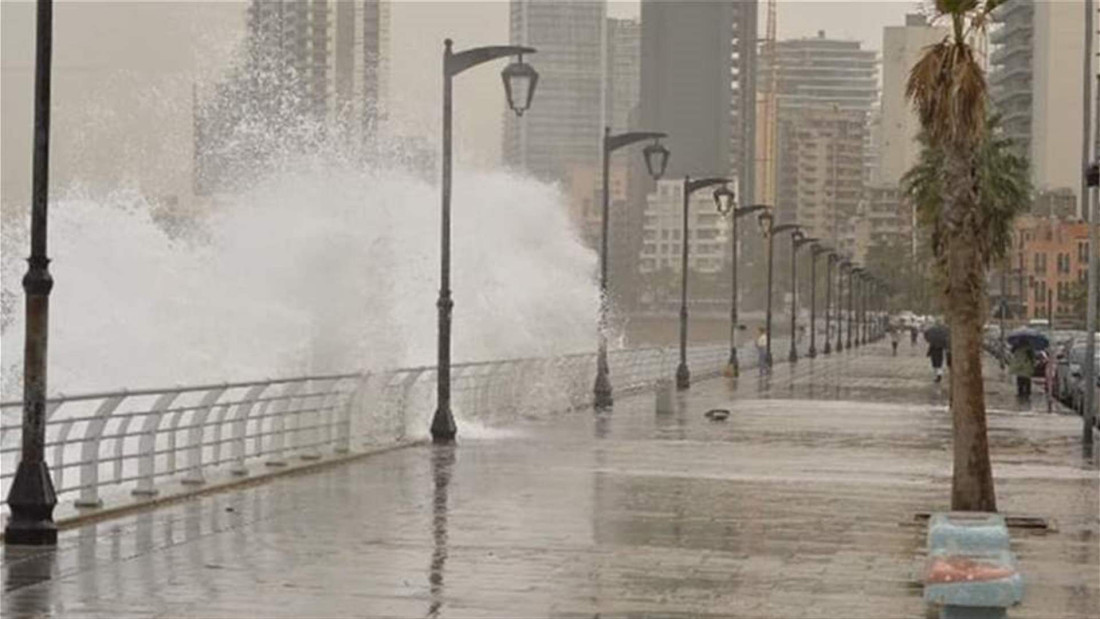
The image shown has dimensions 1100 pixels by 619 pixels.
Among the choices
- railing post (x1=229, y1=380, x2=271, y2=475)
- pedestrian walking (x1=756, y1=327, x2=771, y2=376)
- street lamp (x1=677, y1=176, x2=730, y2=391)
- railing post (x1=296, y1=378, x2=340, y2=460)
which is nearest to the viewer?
railing post (x1=229, y1=380, x2=271, y2=475)

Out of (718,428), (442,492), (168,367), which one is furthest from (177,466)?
(168,367)

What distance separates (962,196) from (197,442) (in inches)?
337

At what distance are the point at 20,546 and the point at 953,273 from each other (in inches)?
337

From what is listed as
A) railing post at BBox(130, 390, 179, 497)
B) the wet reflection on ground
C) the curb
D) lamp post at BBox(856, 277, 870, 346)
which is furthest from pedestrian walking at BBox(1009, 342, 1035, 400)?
lamp post at BBox(856, 277, 870, 346)

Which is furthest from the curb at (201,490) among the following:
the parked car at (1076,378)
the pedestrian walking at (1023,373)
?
the pedestrian walking at (1023,373)

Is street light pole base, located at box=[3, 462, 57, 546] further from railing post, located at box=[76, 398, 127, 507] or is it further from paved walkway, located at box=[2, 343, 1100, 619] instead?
railing post, located at box=[76, 398, 127, 507]

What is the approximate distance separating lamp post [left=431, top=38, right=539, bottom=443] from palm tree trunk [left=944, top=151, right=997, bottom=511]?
39.6 ft

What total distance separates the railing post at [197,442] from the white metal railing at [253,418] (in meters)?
0.02

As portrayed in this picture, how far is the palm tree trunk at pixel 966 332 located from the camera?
66.0 feet

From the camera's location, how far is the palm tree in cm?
1983

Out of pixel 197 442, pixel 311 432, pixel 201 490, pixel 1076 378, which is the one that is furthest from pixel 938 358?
pixel 201 490

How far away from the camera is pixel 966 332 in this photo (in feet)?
66.1

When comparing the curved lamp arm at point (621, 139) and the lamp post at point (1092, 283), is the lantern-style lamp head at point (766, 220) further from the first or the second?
the lamp post at point (1092, 283)

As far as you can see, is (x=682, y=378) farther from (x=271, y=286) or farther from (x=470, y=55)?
(x=470, y=55)
